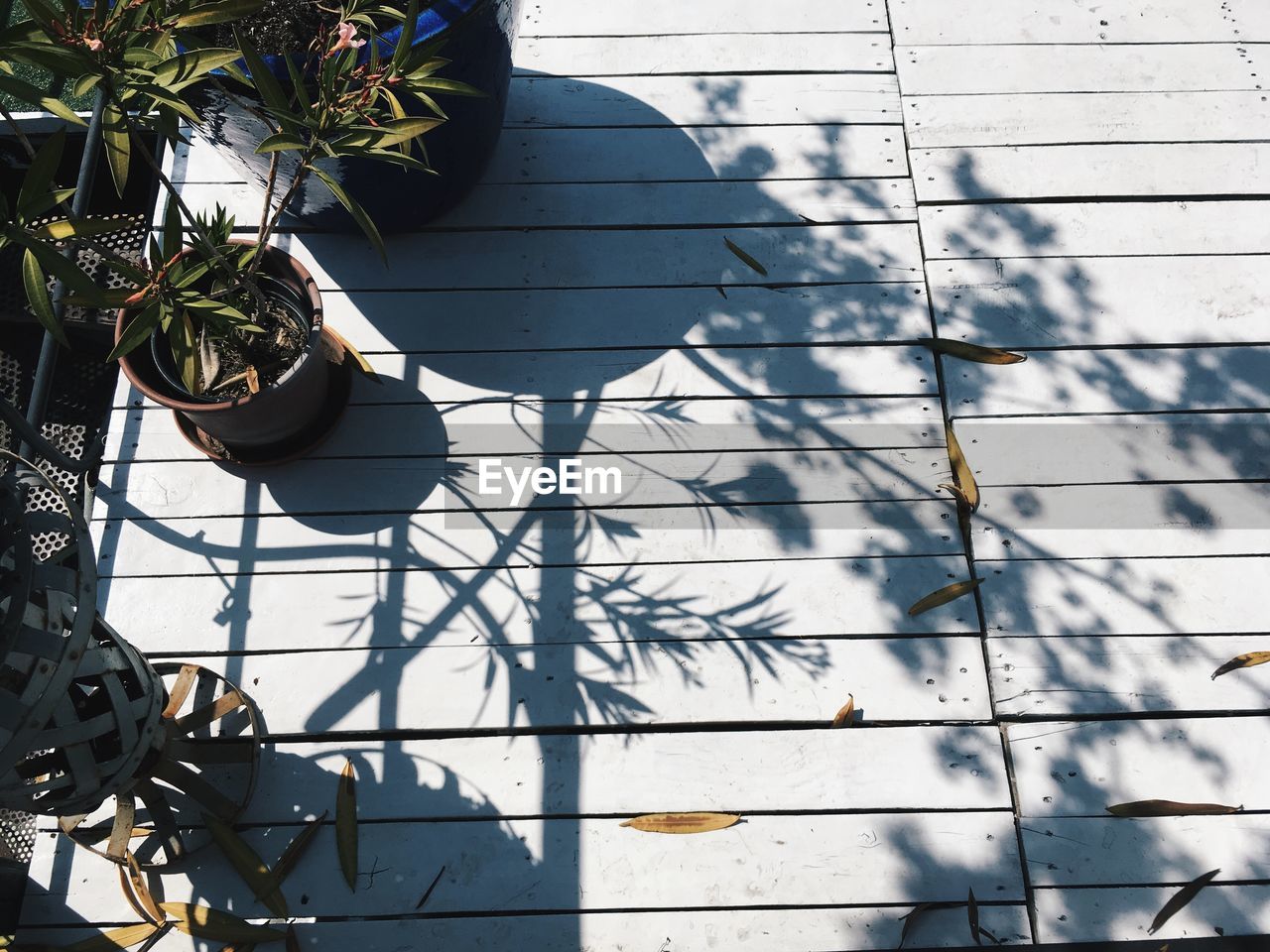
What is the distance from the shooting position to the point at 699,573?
2449 millimetres

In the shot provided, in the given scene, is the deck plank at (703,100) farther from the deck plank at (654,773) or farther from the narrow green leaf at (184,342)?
the deck plank at (654,773)

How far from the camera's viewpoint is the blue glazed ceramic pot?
228 centimetres

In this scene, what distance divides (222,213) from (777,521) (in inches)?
55.8

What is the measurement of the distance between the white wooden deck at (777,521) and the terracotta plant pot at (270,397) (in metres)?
0.14

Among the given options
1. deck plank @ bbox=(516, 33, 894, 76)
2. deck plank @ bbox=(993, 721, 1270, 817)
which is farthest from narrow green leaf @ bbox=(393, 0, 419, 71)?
deck plank @ bbox=(993, 721, 1270, 817)

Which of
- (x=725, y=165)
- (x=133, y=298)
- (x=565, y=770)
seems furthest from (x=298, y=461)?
(x=725, y=165)

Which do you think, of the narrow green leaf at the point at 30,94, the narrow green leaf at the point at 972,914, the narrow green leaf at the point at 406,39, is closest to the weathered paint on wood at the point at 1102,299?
the narrow green leaf at the point at 972,914

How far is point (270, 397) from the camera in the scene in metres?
2.33

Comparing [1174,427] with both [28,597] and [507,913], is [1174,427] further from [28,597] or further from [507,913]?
[28,597]

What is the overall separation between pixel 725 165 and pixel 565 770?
1.72 m

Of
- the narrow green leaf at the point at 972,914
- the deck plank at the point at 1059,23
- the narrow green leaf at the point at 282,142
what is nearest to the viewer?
the narrow green leaf at the point at 282,142

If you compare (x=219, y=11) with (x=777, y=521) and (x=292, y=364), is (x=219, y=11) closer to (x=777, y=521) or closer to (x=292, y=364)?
(x=292, y=364)

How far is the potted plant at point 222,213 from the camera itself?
1.64 metres

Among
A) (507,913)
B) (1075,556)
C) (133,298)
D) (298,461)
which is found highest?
(133,298)
